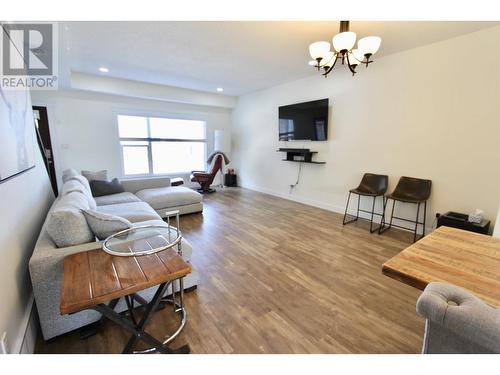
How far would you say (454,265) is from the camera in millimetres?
1061

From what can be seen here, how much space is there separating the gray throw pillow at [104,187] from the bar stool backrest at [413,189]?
175 inches

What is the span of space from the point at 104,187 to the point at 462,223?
5.06 metres

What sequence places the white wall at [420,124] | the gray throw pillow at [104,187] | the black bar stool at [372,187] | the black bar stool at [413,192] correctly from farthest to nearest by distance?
the gray throw pillow at [104,187] → the black bar stool at [372,187] → the black bar stool at [413,192] → the white wall at [420,124]

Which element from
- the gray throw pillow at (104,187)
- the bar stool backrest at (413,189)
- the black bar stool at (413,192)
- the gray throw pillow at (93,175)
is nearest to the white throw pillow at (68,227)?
the gray throw pillow at (104,187)

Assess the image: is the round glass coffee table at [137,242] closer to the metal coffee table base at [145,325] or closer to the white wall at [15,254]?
the metal coffee table base at [145,325]

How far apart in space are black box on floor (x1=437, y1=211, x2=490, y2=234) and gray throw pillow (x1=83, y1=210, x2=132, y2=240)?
352 cm

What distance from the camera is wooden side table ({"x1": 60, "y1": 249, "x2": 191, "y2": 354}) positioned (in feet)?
3.61

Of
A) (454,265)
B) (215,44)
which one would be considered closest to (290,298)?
(454,265)

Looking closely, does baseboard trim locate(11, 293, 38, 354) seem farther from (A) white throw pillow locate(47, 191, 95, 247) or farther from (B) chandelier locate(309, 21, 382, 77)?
(B) chandelier locate(309, 21, 382, 77)

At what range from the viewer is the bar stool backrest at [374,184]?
3654 millimetres

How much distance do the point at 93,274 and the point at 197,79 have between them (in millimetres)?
4496

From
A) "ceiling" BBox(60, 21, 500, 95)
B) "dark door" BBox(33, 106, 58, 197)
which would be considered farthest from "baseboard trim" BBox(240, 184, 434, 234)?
"dark door" BBox(33, 106, 58, 197)
